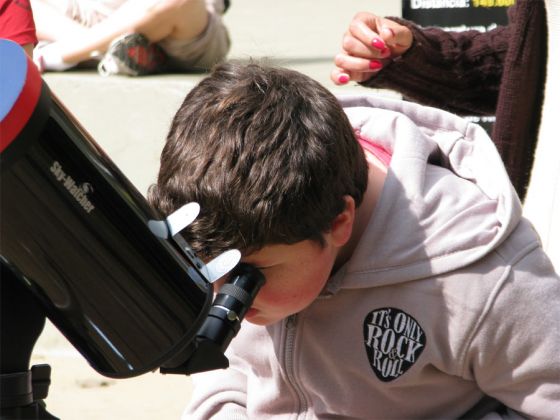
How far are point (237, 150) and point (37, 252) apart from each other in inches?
16.6

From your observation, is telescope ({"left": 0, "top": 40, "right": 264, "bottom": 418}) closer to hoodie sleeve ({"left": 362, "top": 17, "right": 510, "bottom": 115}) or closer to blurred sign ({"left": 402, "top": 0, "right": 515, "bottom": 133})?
hoodie sleeve ({"left": 362, "top": 17, "right": 510, "bottom": 115})

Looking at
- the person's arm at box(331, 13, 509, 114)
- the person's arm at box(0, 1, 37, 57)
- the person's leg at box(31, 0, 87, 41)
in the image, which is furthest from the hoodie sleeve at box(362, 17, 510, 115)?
the person's leg at box(31, 0, 87, 41)

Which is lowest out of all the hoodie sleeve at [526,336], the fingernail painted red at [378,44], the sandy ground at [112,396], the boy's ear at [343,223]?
the sandy ground at [112,396]

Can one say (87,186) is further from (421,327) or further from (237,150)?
(421,327)

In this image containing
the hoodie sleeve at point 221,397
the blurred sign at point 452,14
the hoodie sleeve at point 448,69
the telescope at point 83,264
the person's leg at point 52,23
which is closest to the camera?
the telescope at point 83,264

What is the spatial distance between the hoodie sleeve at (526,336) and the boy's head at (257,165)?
296mm

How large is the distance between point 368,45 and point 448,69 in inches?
9.7

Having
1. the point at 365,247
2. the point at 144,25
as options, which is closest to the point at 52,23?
the point at 144,25

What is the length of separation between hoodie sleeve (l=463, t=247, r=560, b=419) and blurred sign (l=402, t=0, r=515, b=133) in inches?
73.4

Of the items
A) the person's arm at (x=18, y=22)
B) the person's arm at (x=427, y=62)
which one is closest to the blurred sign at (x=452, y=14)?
the person's arm at (x=427, y=62)

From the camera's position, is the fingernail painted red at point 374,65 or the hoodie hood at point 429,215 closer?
the hoodie hood at point 429,215

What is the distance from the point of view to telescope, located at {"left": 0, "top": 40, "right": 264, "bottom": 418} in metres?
1.14

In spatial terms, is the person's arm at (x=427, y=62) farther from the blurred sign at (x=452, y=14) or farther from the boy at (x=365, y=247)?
the blurred sign at (x=452, y=14)

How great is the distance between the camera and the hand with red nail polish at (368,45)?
2168mm
